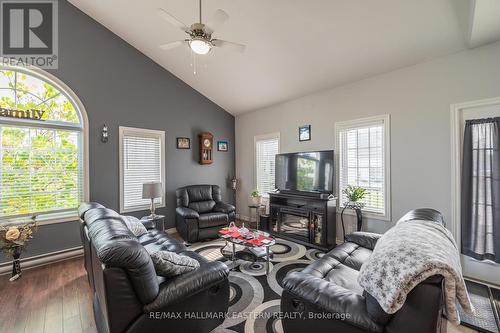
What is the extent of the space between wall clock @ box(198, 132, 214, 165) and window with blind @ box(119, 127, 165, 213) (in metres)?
0.89

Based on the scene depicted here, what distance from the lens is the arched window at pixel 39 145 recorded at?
325cm

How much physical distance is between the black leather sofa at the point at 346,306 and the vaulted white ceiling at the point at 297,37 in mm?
2194

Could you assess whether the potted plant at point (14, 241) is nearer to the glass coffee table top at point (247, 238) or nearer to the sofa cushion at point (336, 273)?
the glass coffee table top at point (247, 238)

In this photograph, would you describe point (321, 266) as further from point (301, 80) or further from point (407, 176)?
point (301, 80)

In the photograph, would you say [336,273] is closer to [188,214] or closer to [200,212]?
[188,214]

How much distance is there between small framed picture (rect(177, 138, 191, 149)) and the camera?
5.04 meters

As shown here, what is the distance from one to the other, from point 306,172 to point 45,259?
4544 millimetres

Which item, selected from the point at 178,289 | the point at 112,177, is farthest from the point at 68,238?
the point at 178,289

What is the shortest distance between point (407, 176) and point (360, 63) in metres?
1.85

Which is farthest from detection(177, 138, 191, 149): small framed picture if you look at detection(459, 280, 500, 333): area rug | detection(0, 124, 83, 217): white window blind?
detection(459, 280, 500, 333): area rug

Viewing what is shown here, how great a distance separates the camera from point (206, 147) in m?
5.36

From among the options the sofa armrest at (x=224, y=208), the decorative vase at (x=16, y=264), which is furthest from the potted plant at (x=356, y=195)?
the decorative vase at (x=16, y=264)

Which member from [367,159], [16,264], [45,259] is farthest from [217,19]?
[45,259]

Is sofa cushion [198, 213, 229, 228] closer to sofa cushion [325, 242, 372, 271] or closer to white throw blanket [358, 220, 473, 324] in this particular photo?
sofa cushion [325, 242, 372, 271]
